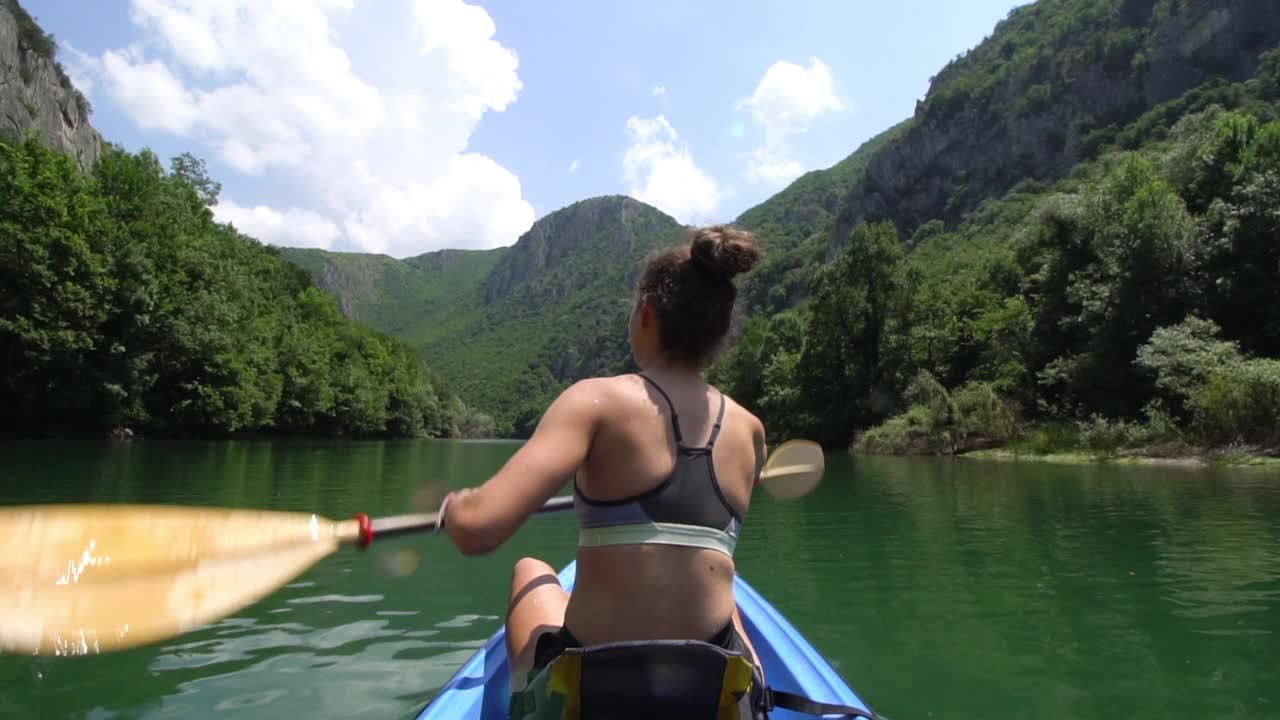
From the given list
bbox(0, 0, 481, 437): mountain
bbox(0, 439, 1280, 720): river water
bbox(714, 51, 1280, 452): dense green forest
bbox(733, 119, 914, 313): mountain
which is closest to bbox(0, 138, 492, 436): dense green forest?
bbox(0, 0, 481, 437): mountain

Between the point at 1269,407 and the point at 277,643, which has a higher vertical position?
the point at 1269,407

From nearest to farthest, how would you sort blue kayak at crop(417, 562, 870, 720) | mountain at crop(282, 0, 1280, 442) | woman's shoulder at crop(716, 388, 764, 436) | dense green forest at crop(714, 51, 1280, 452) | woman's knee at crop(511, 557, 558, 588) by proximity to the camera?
woman's shoulder at crop(716, 388, 764, 436), woman's knee at crop(511, 557, 558, 588), blue kayak at crop(417, 562, 870, 720), dense green forest at crop(714, 51, 1280, 452), mountain at crop(282, 0, 1280, 442)

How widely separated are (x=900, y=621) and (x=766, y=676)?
2495 mm

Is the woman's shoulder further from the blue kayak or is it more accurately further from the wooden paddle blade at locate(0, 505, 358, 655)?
the blue kayak

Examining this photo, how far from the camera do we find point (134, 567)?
238cm

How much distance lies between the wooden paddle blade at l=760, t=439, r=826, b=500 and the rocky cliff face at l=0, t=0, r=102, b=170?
174ft

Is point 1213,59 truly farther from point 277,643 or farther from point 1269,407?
point 277,643

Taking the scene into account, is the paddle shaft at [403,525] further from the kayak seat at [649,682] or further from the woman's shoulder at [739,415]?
the woman's shoulder at [739,415]

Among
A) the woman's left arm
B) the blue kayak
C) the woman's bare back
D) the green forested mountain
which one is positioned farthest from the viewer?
the green forested mountain

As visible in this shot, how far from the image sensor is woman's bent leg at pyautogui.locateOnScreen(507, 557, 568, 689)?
2.57 meters

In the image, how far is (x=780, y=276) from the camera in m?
117

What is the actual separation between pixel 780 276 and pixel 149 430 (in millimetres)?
91849

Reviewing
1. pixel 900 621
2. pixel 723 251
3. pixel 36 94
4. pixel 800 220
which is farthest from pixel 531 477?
pixel 800 220

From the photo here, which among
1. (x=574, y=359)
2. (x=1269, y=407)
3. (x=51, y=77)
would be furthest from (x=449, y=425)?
(x=1269, y=407)
